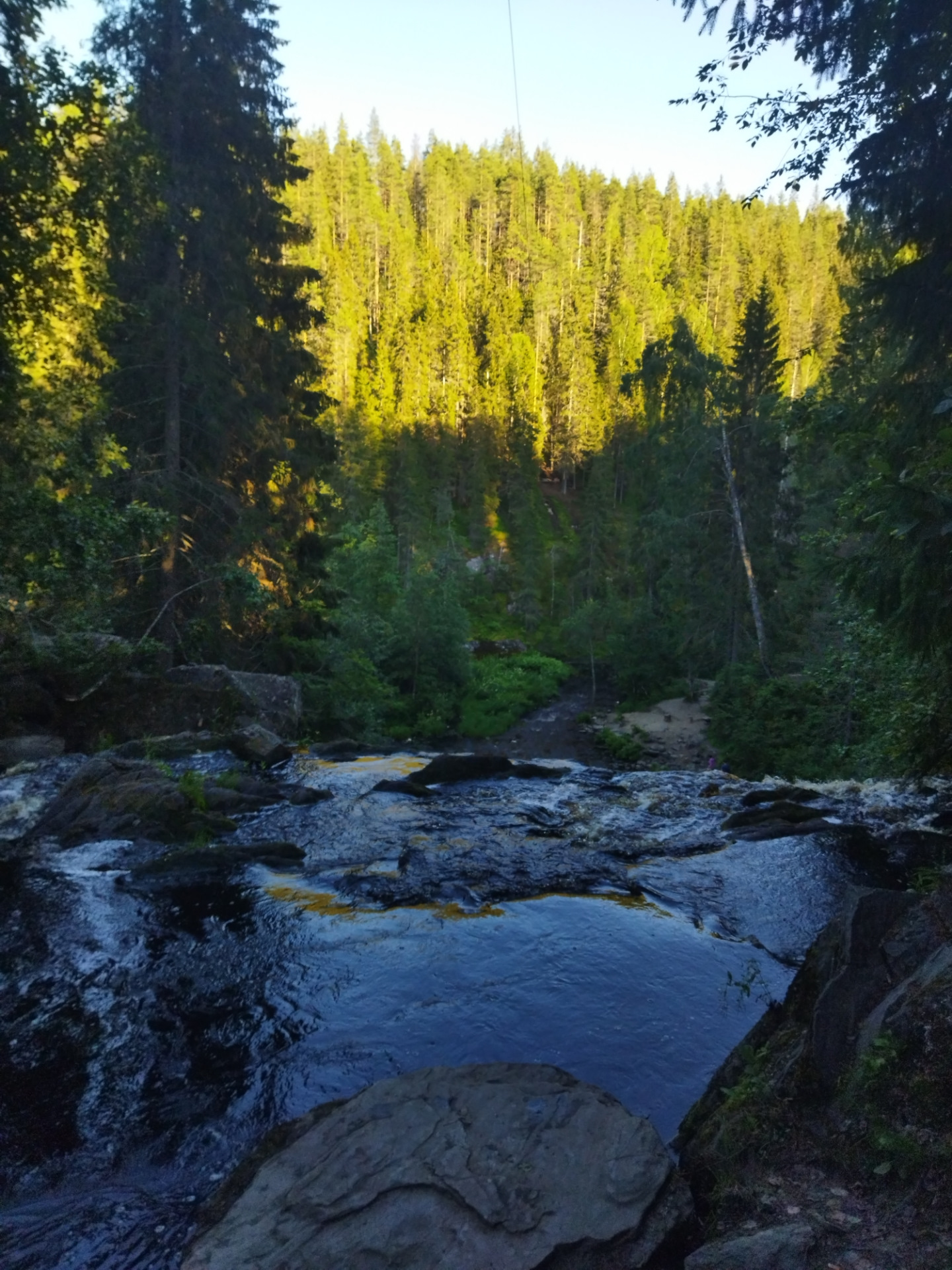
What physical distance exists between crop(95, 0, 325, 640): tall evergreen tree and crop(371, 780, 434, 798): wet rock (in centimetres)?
633

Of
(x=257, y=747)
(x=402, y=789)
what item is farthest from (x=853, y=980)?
(x=257, y=747)

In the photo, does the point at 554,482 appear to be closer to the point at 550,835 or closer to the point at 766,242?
the point at 766,242

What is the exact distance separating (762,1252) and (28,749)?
51.0ft

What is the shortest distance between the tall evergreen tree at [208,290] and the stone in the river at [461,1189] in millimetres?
13729

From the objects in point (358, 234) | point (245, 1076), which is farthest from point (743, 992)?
point (358, 234)

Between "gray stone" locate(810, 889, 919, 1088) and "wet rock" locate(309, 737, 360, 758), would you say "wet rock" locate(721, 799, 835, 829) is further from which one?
"wet rock" locate(309, 737, 360, 758)

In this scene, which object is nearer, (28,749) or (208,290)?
(28,749)

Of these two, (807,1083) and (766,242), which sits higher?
(766,242)

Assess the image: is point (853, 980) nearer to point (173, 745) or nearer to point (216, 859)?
point (216, 859)

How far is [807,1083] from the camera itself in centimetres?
395

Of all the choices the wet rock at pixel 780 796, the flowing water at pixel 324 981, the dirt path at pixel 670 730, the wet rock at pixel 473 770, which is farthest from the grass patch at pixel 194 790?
the dirt path at pixel 670 730

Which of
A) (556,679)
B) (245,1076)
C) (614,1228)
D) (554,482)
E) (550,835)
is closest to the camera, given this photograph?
(614,1228)

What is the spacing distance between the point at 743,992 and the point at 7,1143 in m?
6.10

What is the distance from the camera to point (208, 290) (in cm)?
1886
